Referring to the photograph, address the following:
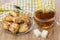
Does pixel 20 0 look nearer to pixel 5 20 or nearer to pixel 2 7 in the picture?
pixel 2 7

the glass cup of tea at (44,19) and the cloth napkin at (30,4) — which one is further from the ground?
the cloth napkin at (30,4)

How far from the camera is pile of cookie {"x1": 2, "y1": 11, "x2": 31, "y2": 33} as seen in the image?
94 cm

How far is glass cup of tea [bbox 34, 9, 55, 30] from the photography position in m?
0.98

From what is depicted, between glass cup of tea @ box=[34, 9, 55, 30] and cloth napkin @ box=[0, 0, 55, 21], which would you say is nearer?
glass cup of tea @ box=[34, 9, 55, 30]

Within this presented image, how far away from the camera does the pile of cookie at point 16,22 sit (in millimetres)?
939

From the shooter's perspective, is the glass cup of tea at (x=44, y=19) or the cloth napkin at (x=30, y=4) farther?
the cloth napkin at (x=30, y=4)

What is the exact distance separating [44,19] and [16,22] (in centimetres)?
15

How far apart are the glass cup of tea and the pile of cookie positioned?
49 mm

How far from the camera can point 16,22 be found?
0.95m

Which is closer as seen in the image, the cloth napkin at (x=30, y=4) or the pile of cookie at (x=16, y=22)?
the pile of cookie at (x=16, y=22)

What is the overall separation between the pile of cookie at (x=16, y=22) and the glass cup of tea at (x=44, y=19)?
0.16 feet

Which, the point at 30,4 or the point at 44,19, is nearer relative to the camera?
the point at 44,19

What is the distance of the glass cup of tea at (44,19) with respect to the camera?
98 centimetres

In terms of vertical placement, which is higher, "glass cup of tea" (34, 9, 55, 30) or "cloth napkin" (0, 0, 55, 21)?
"cloth napkin" (0, 0, 55, 21)
